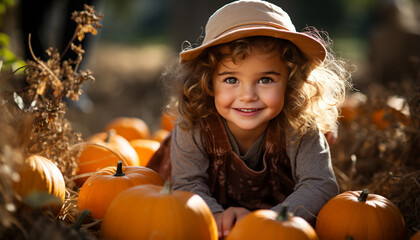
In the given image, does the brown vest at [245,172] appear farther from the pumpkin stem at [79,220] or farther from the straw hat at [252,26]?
the pumpkin stem at [79,220]

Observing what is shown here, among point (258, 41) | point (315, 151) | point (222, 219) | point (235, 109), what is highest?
point (258, 41)

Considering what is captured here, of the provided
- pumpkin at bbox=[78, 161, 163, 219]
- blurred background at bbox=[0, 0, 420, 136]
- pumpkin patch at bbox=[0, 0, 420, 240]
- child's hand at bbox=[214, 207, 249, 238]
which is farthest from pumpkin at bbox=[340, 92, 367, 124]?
pumpkin at bbox=[78, 161, 163, 219]

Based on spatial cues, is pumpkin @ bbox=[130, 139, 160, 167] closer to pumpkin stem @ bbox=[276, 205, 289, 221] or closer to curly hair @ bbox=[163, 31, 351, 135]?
curly hair @ bbox=[163, 31, 351, 135]

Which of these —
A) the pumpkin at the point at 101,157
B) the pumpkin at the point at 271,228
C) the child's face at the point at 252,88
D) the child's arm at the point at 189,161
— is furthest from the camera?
the pumpkin at the point at 101,157

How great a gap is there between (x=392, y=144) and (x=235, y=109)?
4.82ft

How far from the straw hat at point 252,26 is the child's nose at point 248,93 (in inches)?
9.8

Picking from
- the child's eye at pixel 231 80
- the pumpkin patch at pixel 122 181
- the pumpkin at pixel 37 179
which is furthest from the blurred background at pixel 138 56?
the pumpkin at pixel 37 179

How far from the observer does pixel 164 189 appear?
5.84 ft

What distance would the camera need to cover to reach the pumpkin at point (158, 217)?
168 centimetres

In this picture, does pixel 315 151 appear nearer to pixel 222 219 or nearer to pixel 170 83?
pixel 222 219

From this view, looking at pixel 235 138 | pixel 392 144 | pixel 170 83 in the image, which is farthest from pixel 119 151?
pixel 392 144

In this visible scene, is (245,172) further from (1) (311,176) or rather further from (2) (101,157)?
(2) (101,157)

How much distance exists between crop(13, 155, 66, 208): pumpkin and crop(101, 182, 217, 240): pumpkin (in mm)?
336

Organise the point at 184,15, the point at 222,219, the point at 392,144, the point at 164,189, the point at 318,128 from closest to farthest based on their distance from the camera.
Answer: the point at 164,189
the point at 222,219
the point at 318,128
the point at 392,144
the point at 184,15
